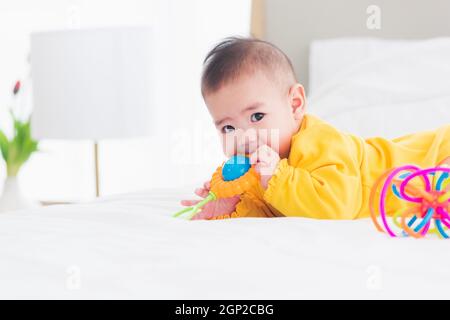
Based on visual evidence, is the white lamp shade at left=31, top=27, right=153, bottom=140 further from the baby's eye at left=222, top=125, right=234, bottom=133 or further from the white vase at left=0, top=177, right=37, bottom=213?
the baby's eye at left=222, top=125, right=234, bottom=133

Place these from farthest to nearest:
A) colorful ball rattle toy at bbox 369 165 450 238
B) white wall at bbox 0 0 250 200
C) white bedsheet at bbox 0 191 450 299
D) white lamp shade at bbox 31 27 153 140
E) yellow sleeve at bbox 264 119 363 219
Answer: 1. white wall at bbox 0 0 250 200
2. white lamp shade at bbox 31 27 153 140
3. yellow sleeve at bbox 264 119 363 219
4. colorful ball rattle toy at bbox 369 165 450 238
5. white bedsheet at bbox 0 191 450 299

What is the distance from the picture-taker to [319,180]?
125cm

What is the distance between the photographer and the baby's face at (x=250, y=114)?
1293 millimetres

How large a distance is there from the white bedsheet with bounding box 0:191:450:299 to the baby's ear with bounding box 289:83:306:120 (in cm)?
27

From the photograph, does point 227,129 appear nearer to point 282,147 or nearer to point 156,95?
point 282,147

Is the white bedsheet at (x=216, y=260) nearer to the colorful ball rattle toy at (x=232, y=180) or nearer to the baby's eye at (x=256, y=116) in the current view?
the colorful ball rattle toy at (x=232, y=180)

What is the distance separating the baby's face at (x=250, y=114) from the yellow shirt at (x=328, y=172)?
0.05 metres

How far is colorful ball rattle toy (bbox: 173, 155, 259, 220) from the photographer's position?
1.29 metres

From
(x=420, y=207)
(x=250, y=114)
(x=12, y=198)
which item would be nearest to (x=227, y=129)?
(x=250, y=114)

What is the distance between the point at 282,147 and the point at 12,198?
5.25 ft

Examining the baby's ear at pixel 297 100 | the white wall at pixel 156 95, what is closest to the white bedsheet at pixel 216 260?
the baby's ear at pixel 297 100

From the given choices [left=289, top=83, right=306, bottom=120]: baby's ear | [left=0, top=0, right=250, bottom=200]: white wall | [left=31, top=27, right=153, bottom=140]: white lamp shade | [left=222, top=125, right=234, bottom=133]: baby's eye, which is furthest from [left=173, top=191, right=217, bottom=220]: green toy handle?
[left=0, top=0, right=250, bottom=200]: white wall
